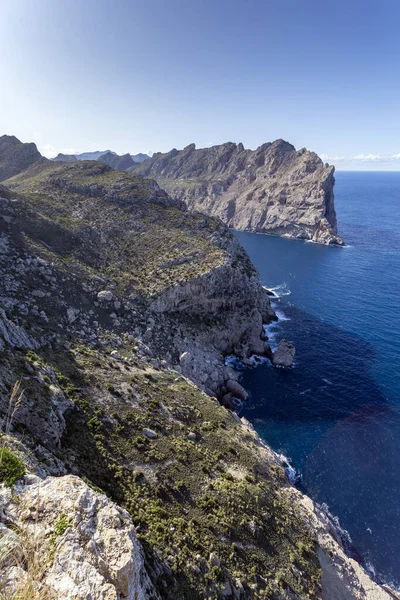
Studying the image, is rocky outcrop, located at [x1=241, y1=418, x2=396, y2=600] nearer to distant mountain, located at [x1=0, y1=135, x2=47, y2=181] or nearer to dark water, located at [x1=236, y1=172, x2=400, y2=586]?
dark water, located at [x1=236, y1=172, x2=400, y2=586]

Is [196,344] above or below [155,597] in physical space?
below

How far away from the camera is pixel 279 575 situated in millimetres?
29656

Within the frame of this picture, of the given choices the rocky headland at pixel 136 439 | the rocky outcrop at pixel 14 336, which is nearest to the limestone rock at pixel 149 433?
the rocky headland at pixel 136 439

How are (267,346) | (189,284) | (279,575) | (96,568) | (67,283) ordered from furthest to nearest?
(267,346) < (189,284) < (67,283) < (279,575) < (96,568)

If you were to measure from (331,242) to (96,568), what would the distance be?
7580 inches

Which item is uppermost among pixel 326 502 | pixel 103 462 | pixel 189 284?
pixel 189 284

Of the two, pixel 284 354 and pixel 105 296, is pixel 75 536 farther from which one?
pixel 284 354

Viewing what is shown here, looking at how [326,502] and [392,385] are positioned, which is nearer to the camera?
[326,502]

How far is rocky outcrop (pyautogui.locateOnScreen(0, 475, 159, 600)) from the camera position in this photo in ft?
37.6

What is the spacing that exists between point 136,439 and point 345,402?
1809 inches

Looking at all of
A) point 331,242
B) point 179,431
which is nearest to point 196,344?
point 179,431

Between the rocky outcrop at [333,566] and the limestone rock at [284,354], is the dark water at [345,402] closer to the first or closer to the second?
the limestone rock at [284,354]

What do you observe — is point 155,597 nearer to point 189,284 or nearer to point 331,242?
point 189,284

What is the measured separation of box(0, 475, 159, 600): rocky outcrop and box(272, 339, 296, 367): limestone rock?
204 ft
